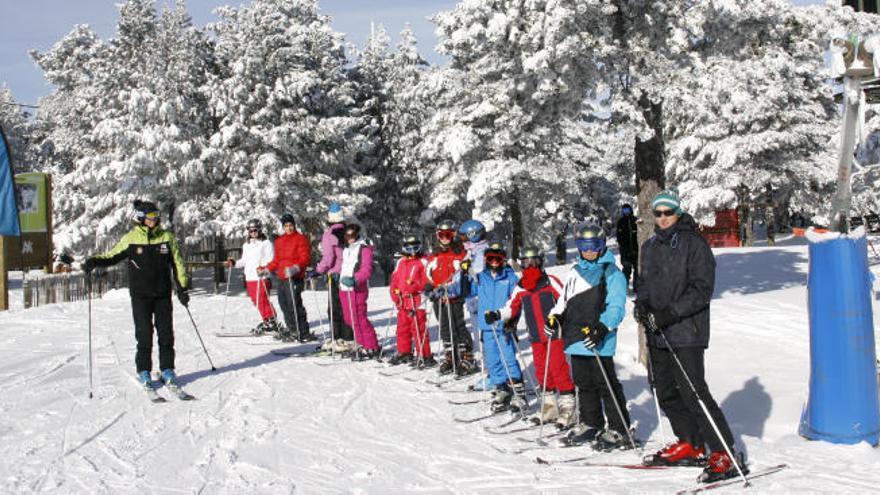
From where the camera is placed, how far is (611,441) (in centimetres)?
618

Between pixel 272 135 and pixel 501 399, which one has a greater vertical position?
pixel 272 135

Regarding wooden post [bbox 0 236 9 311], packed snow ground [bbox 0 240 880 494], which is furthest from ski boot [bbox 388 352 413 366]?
wooden post [bbox 0 236 9 311]

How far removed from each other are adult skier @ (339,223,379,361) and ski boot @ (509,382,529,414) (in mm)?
3405

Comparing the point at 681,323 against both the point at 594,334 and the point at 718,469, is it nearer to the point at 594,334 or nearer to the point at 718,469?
the point at 594,334

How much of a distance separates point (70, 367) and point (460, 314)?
541cm

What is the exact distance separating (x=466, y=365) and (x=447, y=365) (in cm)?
27

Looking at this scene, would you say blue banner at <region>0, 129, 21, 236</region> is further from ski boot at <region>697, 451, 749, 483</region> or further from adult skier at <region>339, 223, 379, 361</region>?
ski boot at <region>697, 451, 749, 483</region>

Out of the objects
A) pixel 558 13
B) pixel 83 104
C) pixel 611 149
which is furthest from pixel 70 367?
pixel 611 149

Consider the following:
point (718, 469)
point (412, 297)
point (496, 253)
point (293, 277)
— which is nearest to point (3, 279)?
point (293, 277)

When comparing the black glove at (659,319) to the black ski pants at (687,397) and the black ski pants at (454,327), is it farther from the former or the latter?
the black ski pants at (454,327)

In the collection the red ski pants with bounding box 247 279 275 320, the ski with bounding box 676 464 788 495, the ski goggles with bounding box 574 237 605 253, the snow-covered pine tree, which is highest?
the snow-covered pine tree

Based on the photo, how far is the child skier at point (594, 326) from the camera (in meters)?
6.11

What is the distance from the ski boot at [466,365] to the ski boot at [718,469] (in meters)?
4.80

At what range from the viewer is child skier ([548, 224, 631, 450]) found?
6109mm
